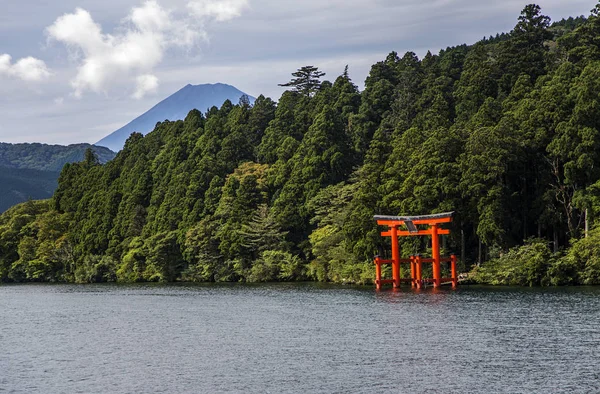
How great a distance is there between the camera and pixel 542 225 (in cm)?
6366

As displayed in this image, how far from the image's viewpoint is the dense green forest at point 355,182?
62125 millimetres

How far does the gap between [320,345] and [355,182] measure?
47072mm

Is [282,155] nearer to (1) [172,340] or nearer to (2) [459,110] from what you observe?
(2) [459,110]

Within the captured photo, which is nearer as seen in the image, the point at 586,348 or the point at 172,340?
the point at 586,348

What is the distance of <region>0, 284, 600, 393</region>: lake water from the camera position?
27.6 metres

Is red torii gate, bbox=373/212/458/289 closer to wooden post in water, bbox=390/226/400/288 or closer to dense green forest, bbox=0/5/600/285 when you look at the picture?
wooden post in water, bbox=390/226/400/288

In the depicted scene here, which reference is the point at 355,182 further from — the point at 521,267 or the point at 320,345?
the point at 320,345

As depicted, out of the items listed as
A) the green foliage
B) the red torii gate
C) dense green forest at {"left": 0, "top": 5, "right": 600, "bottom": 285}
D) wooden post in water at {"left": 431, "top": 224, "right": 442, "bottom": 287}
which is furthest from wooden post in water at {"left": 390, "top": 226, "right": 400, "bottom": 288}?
the green foliage

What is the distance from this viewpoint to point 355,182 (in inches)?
3204

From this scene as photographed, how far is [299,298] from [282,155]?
35342 mm

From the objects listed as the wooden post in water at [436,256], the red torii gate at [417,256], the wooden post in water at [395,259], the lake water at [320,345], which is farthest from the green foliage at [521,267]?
the wooden post in water at [395,259]

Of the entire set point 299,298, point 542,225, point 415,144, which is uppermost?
point 415,144

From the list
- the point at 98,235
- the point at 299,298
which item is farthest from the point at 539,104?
the point at 98,235

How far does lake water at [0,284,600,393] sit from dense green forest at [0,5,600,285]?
9.41 metres
